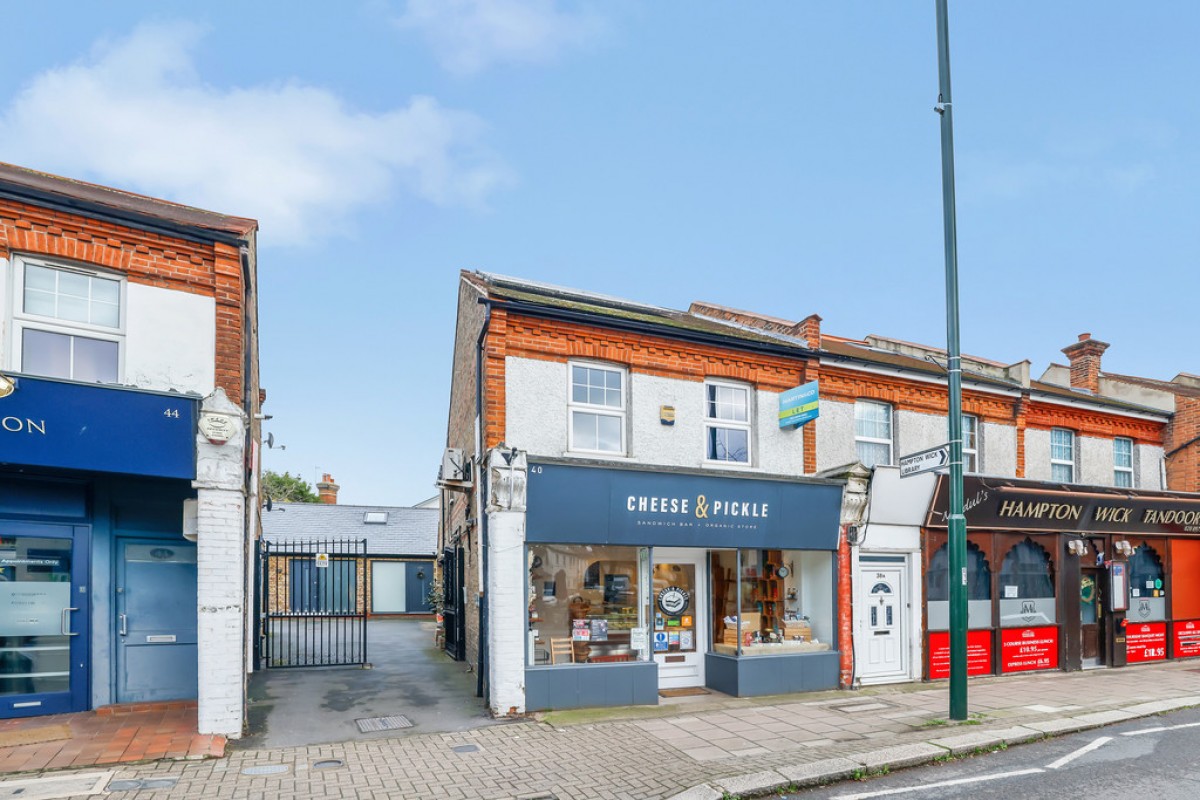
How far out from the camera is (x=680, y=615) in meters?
12.9

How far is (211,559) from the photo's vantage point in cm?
910

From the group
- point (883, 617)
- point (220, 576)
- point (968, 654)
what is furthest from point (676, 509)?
point (968, 654)

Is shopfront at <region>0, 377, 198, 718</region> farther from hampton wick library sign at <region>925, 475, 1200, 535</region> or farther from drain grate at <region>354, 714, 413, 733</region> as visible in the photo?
hampton wick library sign at <region>925, 475, 1200, 535</region>

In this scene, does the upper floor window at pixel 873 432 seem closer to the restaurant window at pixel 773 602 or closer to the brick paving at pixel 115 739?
the restaurant window at pixel 773 602

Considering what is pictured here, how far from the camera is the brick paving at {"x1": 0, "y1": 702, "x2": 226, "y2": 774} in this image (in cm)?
795

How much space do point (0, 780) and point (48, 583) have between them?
8.80 ft

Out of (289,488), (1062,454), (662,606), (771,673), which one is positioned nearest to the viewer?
(771,673)

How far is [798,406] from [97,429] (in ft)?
32.0

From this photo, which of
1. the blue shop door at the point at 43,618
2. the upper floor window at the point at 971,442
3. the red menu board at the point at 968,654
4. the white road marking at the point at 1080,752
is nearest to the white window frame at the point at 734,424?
the red menu board at the point at 968,654

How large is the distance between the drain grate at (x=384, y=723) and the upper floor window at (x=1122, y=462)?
51.8 feet

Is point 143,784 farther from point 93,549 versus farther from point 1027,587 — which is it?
point 1027,587

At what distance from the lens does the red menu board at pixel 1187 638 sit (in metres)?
17.2

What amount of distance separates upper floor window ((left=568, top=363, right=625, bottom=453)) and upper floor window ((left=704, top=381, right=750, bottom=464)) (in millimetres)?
1570

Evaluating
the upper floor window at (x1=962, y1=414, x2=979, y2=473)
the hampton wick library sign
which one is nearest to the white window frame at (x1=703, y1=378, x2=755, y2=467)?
the hampton wick library sign
